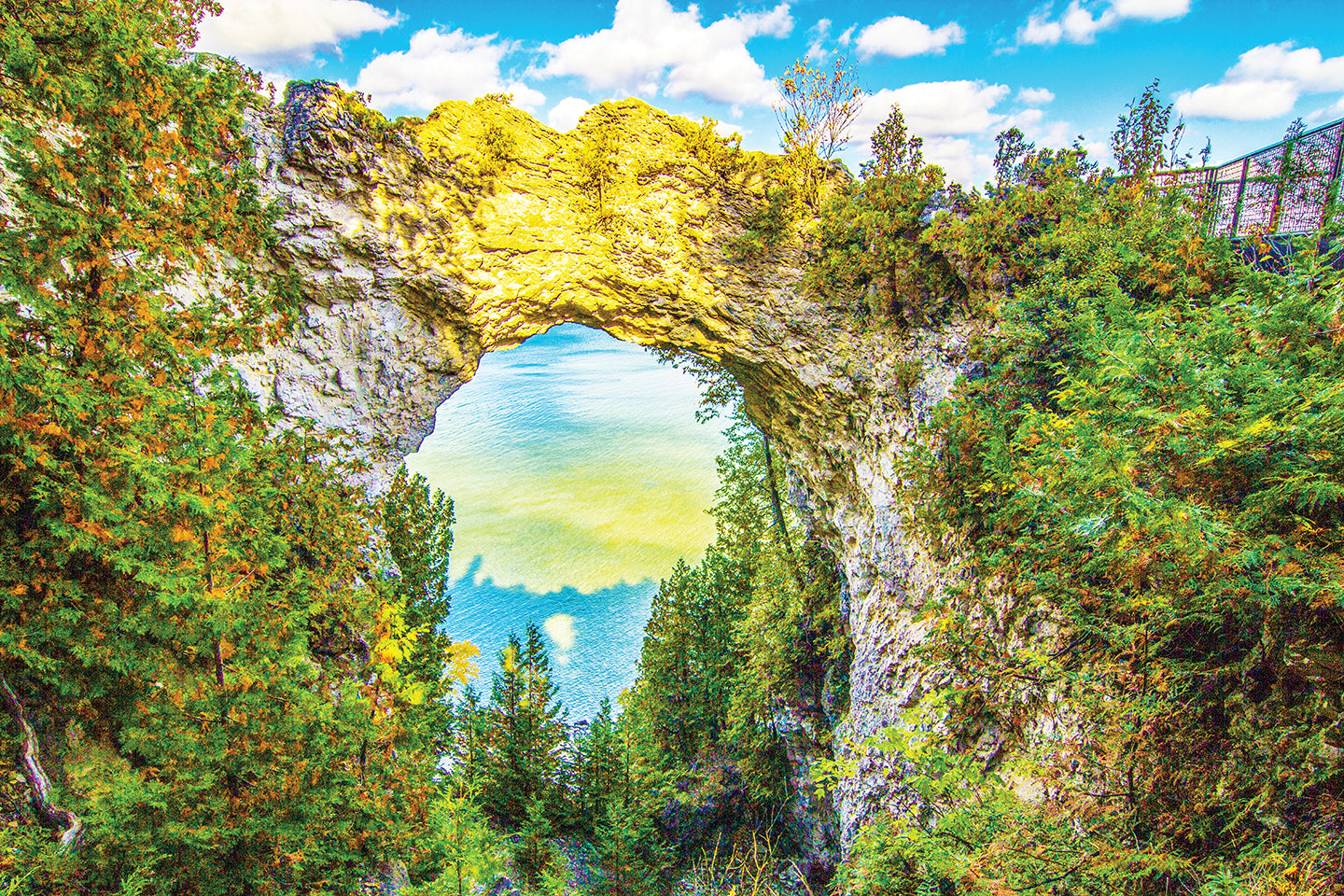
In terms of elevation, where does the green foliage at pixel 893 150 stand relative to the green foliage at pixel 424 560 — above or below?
above

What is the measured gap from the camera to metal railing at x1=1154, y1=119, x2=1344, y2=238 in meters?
5.30

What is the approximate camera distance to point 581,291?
25.7ft

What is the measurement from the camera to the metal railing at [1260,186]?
5.30 metres

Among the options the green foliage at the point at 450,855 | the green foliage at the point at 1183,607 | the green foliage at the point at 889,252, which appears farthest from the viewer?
the green foliage at the point at 889,252

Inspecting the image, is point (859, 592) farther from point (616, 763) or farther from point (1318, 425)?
point (616, 763)

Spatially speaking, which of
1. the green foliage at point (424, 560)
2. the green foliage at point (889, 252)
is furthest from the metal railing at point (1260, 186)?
the green foliage at point (424, 560)

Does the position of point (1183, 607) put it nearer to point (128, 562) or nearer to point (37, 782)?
point (128, 562)

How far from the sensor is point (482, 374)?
3541cm

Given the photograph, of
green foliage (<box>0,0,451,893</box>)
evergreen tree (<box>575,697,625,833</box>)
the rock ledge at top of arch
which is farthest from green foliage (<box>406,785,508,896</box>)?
evergreen tree (<box>575,697,625,833</box>)

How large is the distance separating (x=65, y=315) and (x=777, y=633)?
10107mm

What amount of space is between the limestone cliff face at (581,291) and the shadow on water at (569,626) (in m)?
15.3

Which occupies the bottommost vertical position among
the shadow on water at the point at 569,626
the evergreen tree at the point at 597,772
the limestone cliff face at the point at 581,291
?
the shadow on water at the point at 569,626

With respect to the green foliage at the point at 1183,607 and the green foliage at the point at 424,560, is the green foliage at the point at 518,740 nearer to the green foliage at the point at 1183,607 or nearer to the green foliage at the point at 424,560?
the green foliage at the point at 424,560

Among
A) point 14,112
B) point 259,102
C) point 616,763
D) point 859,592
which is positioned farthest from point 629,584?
point 14,112
